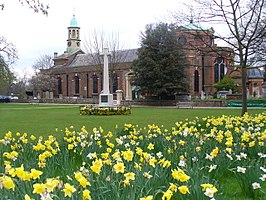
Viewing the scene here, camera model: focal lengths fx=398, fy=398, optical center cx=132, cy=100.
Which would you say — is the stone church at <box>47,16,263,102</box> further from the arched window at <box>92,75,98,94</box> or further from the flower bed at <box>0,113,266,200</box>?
the flower bed at <box>0,113,266,200</box>

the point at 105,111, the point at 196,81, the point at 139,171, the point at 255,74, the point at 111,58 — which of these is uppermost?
the point at 111,58

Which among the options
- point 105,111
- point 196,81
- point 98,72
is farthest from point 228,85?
point 105,111

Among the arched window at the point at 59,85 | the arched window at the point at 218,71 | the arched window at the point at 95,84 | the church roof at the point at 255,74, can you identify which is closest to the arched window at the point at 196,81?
the arched window at the point at 218,71

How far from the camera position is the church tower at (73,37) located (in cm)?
8606

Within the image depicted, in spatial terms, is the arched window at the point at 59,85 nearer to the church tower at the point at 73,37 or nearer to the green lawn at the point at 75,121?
the church tower at the point at 73,37

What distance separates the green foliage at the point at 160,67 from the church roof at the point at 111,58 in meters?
14.6

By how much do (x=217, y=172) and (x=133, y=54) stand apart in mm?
62630

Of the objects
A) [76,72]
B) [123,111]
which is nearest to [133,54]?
[76,72]

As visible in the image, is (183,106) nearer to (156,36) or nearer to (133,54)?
(156,36)

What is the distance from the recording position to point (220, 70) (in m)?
64.1

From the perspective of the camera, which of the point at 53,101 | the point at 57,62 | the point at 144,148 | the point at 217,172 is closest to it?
the point at 217,172

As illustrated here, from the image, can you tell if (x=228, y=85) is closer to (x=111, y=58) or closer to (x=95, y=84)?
(x=111, y=58)

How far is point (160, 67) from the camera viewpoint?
143 ft

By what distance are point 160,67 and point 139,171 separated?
3981cm
